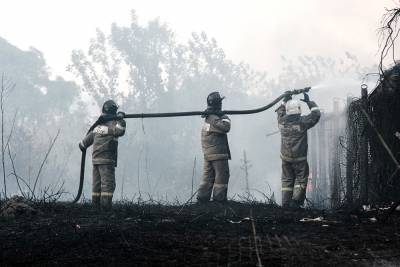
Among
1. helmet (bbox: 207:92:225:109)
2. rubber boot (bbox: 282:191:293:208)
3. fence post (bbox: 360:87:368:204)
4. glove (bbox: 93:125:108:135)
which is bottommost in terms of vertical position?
rubber boot (bbox: 282:191:293:208)

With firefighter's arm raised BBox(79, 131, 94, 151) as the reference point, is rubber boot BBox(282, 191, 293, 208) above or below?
below

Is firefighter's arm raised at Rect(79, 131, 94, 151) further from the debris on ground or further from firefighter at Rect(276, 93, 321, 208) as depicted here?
firefighter at Rect(276, 93, 321, 208)

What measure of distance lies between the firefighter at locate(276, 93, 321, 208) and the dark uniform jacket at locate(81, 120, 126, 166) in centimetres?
279

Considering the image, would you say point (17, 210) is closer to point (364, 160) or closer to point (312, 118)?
point (312, 118)

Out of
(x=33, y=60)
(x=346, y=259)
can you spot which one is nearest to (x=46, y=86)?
(x=33, y=60)

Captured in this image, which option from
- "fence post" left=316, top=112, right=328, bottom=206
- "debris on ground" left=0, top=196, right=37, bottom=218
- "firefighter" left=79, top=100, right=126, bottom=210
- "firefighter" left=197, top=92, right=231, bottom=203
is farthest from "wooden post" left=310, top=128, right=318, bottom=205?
"debris on ground" left=0, top=196, right=37, bottom=218

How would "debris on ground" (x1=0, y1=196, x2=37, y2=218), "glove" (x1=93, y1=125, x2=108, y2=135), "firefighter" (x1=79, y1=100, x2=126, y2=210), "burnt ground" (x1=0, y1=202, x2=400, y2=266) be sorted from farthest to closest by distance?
"glove" (x1=93, y1=125, x2=108, y2=135) < "firefighter" (x1=79, y1=100, x2=126, y2=210) < "debris on ground" (x1=0, y1=196, x2=37, y2=218) < "burnt ground" (x1=0, y1=202, x2=400, y2=266)

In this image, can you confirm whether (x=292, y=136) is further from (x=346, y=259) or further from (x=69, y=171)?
(x=69, y=171)

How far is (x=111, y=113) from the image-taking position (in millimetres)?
8117

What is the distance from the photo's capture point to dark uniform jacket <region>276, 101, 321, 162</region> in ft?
26.1

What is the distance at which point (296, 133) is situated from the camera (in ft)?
26.5

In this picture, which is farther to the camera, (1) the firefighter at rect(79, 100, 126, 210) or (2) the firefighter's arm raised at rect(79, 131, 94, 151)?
(2) the firefighter's arm raised at rect(79, 131, 94, 151)

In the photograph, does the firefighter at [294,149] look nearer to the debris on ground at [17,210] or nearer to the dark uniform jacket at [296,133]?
the dark uniform jacket at [296,133]

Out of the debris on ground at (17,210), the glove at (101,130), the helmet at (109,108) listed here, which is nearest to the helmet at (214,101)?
the helmet at (109,108)
